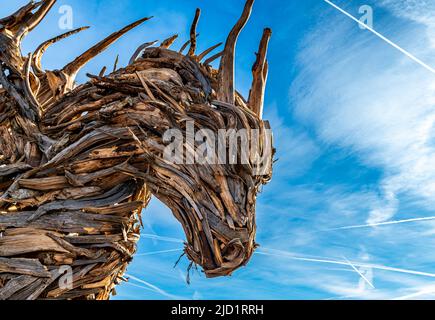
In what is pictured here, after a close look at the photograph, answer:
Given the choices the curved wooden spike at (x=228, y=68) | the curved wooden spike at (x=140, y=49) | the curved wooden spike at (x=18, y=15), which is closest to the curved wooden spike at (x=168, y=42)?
the curved wooden spike at (x=140, y=49)

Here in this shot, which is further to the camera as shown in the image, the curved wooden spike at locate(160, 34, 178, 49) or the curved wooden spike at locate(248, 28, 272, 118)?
the curved wooden spike at locate(160, 34, 178, 49)

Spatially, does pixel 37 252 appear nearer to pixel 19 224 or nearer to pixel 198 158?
pixel 19 224

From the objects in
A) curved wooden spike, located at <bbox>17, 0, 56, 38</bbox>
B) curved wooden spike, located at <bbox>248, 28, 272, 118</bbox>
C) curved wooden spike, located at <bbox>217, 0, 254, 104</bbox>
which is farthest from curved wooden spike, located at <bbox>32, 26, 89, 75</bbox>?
curved wooden spike, located at <bbox>248, 28, 272, 118</bbox>

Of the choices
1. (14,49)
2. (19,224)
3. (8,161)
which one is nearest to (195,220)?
(19,224)

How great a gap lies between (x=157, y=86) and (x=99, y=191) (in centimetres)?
100

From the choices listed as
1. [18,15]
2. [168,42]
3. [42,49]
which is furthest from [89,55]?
[168,42]

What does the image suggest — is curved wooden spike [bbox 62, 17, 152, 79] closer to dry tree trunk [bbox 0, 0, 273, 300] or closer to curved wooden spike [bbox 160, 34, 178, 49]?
curved wooden spike [bbox 160, 34, 178, 49]

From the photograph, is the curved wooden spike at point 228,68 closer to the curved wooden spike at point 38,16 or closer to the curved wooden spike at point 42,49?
the curved wooden spike at point 42,49

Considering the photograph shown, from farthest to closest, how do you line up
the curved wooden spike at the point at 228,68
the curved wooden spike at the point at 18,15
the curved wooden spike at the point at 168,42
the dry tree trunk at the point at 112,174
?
the curved wooden spike at the point at 168,42 → the curved wooden spike at the point at 18,15 → the curved wooden spike at the point at 228,68 → the dry tree trunk at the point at 112,174

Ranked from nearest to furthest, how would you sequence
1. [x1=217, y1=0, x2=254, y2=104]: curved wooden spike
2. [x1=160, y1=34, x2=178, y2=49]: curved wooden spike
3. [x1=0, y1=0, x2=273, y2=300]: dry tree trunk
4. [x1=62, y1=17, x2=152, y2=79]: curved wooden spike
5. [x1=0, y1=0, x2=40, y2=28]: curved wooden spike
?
1. [x1=0, y1=0, x2=273, y2=300]: dry tree trunk
2. [x1=217, y1=0, x2=254, y2=104]: curved wooden spike
3. [x1=0, y1=0, x2=40, y2=28]: curved wooden spike
4. [x1=160, y1=34, x2=178, y2=49]: curved wooden spike
5. [x1=62, y1=17, x2=152, y2=79]: curved wooden spike

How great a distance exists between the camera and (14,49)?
11.9 feet

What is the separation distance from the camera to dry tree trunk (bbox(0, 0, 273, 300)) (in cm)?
267

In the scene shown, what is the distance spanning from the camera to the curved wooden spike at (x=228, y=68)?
9.95 feet

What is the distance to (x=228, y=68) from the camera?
10.1 ft
